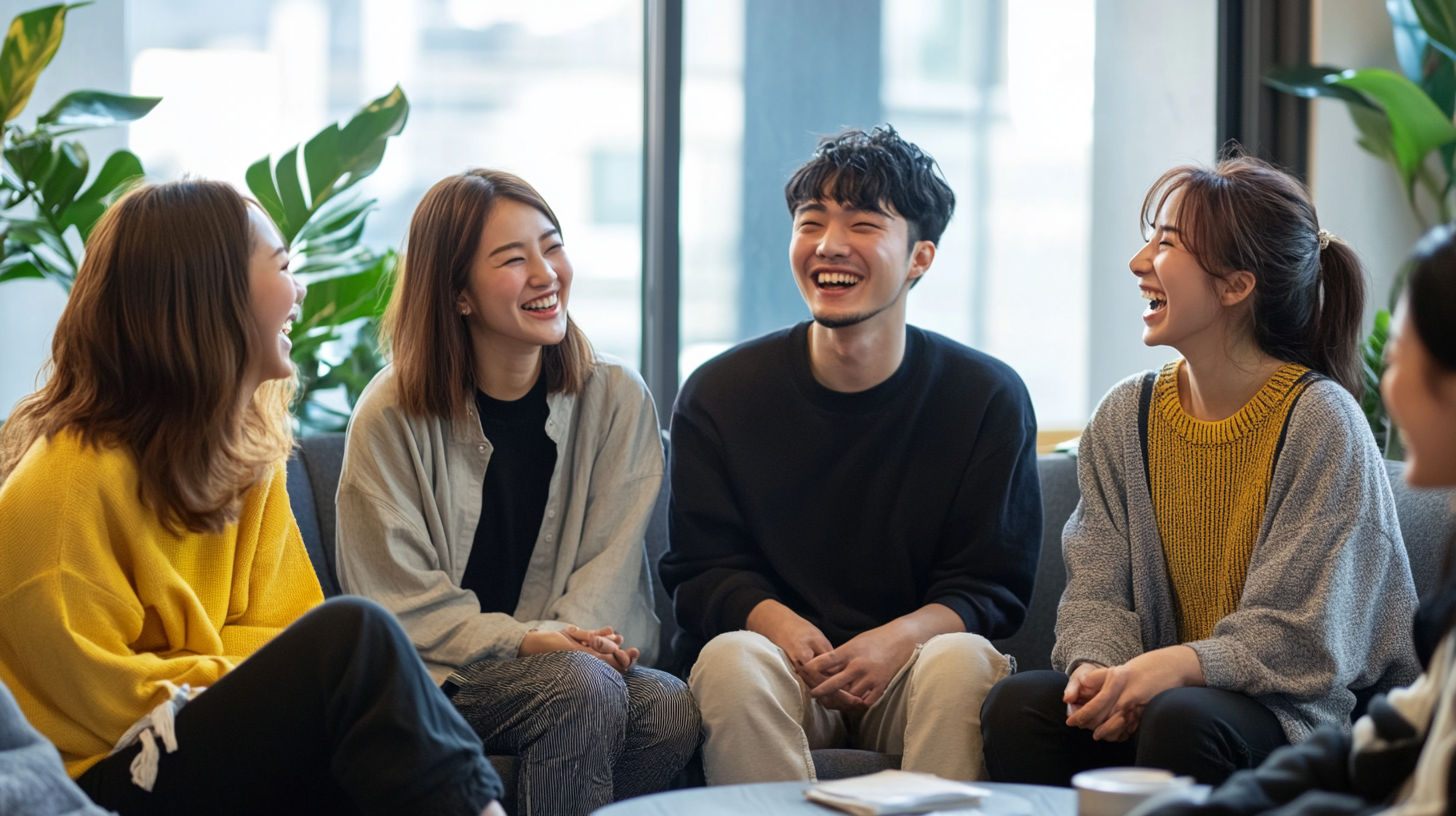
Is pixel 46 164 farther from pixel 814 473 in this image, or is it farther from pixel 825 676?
pixel 825 676

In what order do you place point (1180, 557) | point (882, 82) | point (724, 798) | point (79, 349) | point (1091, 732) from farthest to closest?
point (882, 82) → point (1180, 557) → point (1091, 732) → point (79, 349) → point (724, 798)

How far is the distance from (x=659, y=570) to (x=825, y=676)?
408 mm

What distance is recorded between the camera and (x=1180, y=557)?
1869 mm

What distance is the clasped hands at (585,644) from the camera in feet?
6.14

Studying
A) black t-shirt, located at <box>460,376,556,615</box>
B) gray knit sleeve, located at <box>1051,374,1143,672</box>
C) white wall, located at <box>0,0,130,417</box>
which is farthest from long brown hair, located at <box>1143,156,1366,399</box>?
white wall, located at <box>0,0,130,417</box>

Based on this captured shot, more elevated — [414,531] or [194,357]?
[194,357]

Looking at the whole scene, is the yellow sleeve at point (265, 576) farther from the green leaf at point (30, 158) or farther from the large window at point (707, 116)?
the large window at point (707, 116)

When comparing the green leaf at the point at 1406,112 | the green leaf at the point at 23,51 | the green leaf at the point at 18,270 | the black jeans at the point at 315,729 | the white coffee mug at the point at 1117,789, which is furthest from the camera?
the green leaf at the point at 1406,112

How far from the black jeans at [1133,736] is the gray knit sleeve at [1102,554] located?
0.08 meters

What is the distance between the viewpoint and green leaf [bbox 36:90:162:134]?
2.37 meters

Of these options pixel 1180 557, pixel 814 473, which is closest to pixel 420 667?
pixel 814 473

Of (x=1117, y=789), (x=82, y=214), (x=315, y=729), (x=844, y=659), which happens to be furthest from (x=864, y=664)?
(x=82, y=214)

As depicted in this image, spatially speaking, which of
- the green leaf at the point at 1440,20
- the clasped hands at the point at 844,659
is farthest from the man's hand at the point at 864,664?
the green leaf at the point at 1440,20

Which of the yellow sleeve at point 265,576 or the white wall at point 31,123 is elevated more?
the white wall at point 31,123
